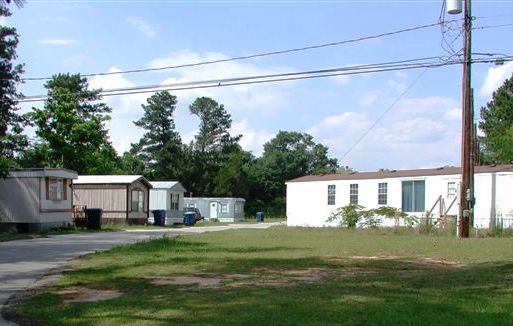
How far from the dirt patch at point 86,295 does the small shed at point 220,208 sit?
4695cm

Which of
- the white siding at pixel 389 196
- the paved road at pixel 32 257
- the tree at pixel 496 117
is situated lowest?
the paved road at pixel 32 257

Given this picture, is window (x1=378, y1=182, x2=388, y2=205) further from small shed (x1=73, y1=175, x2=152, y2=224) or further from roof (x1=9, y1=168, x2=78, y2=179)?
roof (x1=9, y1=168, x2=78, y2=179)

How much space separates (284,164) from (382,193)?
163 feet

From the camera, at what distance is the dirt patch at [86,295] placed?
9.69 m

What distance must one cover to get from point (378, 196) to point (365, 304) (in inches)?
1027

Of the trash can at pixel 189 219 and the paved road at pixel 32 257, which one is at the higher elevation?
the paved road at pixel 32 257

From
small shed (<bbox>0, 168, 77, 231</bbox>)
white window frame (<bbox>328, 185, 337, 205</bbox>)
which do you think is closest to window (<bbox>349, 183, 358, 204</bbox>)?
white window frame (<bbox>328, 185, 337, 205</bbox>)

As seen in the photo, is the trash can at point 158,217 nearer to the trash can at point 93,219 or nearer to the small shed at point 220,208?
the trash can at point 93,219

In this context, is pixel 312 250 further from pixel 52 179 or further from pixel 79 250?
pixel 52 179

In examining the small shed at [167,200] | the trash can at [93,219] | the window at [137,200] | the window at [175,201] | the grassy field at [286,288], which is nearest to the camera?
the grassy field at [286,288]

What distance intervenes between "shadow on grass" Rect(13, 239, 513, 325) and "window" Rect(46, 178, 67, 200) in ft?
59.4

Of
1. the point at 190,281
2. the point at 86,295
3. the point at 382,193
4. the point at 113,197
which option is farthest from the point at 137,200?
the point at 86,295

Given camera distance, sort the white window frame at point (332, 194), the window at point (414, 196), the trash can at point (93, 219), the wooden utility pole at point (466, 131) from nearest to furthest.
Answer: the wooden utility pole at point (466, 131) → the window at point (414, 196) → the trash can at point (93, 219) → the white window frame at point (332, 194)

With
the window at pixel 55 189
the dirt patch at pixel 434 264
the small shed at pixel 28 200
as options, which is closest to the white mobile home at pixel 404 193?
the dirt patch at pixel 434 264
